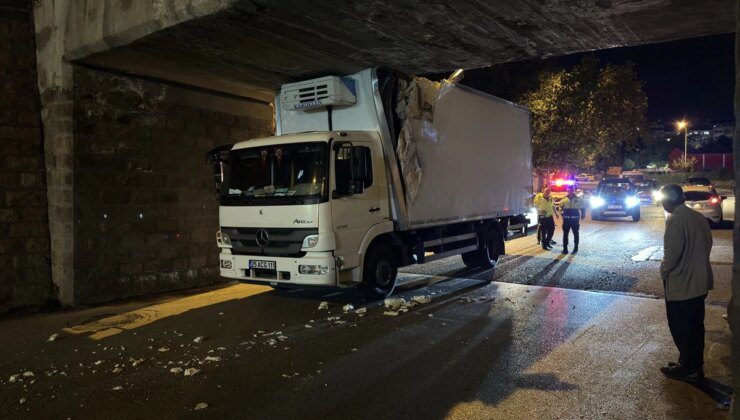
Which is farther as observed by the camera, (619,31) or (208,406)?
(619,31)

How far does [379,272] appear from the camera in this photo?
800 centimetres

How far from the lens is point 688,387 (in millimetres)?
4535

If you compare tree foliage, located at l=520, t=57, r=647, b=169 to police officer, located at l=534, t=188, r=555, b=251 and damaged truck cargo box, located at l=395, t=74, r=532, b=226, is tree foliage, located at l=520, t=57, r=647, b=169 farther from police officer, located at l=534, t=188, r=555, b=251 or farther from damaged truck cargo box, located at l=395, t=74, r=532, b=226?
→ damaged truck cargo box, located at l=395, t=74, r=532, b=226

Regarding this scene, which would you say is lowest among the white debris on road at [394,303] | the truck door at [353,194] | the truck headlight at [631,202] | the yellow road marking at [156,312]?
the yellow road marking at [156,312]

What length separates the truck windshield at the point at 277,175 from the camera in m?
7.12

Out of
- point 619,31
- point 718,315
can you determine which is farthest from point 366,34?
point 718,315

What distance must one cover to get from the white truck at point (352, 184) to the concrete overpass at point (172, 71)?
729 mm

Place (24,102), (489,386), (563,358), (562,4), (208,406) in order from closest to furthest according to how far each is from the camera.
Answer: (208,406) < (489,386) < (563,358) < (562,4) < (24,102)

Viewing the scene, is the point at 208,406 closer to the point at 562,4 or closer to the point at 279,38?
the point at 279,38

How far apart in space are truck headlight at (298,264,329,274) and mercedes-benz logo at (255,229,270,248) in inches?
26.4

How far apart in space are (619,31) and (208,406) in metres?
6.59

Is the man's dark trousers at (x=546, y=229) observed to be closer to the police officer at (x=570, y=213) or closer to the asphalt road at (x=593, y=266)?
the asphalt road at (x=593, y=266)

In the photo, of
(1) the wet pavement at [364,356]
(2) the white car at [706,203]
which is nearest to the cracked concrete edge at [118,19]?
(1) the wet pavement at [364,356]

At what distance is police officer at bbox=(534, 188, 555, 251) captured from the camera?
1365 centimetres
